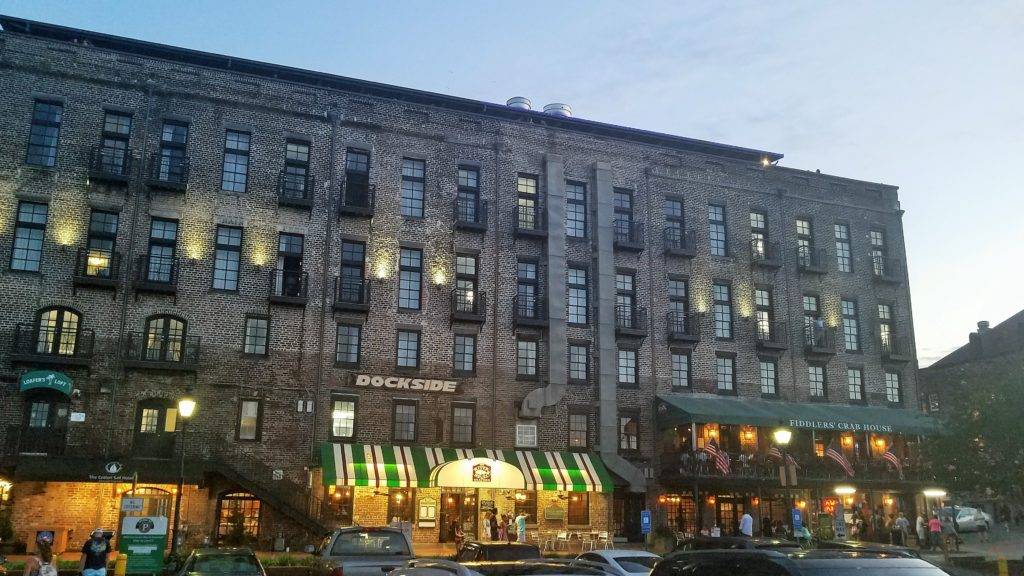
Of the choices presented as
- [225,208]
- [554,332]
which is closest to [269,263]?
[225,208]

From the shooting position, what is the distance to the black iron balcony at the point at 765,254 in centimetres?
4075

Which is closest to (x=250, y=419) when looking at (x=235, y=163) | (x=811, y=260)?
(x=235, y=163)

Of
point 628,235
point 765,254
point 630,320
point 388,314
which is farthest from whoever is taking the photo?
point 765,254

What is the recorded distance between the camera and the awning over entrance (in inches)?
1401

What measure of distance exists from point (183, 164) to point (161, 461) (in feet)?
36.1

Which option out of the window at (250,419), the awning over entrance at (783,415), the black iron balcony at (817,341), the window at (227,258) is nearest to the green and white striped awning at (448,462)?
the window at (250,419)

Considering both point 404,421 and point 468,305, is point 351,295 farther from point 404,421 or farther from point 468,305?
point 404,421

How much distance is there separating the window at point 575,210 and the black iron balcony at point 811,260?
1146cm

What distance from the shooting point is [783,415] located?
3703 centimetres

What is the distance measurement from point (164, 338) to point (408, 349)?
8.94 meters

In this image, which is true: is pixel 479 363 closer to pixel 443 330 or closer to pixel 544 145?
pixel 443 330

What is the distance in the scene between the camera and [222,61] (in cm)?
3372

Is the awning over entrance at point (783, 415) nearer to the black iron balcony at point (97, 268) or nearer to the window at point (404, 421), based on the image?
the window at point (404, 421)

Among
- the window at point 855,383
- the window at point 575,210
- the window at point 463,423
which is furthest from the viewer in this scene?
the window at point 855,383
